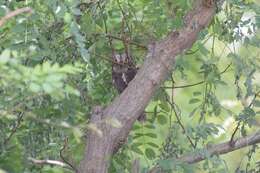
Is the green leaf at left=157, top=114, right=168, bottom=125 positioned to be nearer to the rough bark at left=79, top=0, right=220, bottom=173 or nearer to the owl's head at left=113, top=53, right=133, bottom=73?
the owl's head at left=113, top=53, right=133, bottom=73

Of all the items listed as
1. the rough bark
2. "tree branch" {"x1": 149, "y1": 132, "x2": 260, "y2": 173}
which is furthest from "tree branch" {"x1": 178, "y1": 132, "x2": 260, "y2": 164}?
the rough bark

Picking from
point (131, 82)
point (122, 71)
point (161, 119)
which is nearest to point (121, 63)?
point (122, 71)

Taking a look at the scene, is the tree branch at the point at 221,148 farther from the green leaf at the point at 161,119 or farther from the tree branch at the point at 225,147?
the green leaf at the point at 161,119

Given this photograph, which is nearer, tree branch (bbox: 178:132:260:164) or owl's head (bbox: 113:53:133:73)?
tree branch (bbox: 178:132:260:164)

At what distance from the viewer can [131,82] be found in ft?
7.64

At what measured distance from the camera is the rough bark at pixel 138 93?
2238 mm

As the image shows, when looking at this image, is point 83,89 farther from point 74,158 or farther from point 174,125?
point 174,125

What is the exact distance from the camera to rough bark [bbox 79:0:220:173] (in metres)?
2.24

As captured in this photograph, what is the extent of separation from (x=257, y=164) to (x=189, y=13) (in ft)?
2.26

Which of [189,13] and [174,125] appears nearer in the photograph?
[189,13]

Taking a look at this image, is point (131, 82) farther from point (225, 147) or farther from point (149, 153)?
point (149, 153)

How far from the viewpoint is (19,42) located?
214 cm

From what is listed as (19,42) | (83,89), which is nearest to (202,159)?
(83,89)

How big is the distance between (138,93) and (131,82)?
57 mm
